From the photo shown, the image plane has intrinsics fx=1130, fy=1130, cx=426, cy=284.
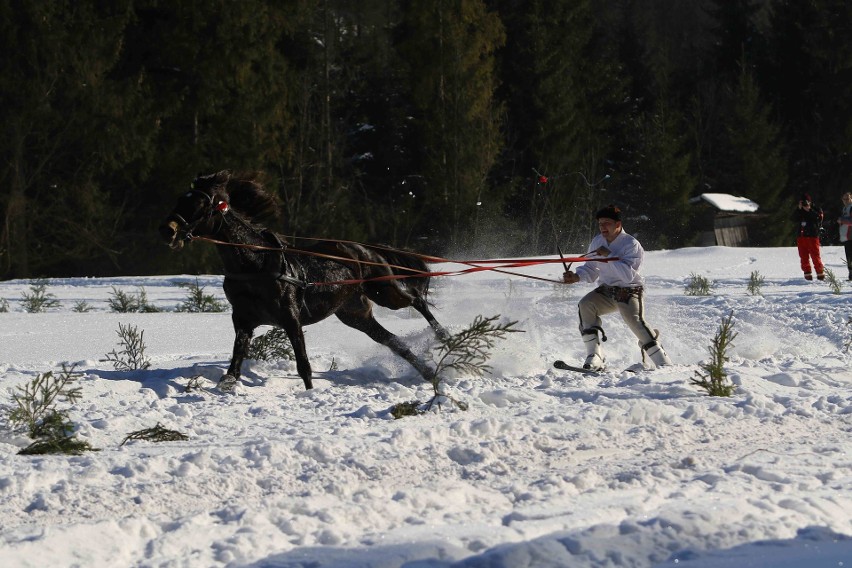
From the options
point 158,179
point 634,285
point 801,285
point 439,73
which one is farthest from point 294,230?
point 634,285

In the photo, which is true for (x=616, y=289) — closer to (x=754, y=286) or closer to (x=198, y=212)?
Result: (x=198, y=212)

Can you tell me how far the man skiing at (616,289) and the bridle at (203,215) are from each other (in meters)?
2.65

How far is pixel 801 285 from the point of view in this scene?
58.7ft

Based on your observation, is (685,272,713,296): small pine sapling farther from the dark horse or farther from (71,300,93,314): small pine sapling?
(71,300,93,314): small pine sapling

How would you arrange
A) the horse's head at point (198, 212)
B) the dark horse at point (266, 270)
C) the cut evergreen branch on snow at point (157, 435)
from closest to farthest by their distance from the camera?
the cut evergreen branch on snow at point (157, 435), the horse's head at point (198, 212), the dark horse at point (266, 270)

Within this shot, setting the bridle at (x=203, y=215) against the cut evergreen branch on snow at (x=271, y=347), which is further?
the cut evergreen branch on snow at (x=271, y=347)

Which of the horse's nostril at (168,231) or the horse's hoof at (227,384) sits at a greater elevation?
the horse's nostril at (168,231)

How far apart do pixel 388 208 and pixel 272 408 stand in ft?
90.6

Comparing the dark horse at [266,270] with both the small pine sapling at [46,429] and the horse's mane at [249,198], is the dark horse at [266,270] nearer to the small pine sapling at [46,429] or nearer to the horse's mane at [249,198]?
the horse's mane at [249,198]

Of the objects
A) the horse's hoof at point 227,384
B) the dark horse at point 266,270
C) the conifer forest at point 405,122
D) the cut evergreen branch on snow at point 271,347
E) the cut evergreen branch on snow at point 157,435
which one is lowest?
the cut evergreen branch on snow at point 157,435

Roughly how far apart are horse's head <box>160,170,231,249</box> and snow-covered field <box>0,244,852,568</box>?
1027 mm

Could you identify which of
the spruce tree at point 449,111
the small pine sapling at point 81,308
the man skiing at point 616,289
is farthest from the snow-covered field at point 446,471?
the spruce tree at point 449,111

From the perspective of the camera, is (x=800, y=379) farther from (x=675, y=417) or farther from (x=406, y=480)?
(x=406, y=480)

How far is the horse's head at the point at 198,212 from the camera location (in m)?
7.58
